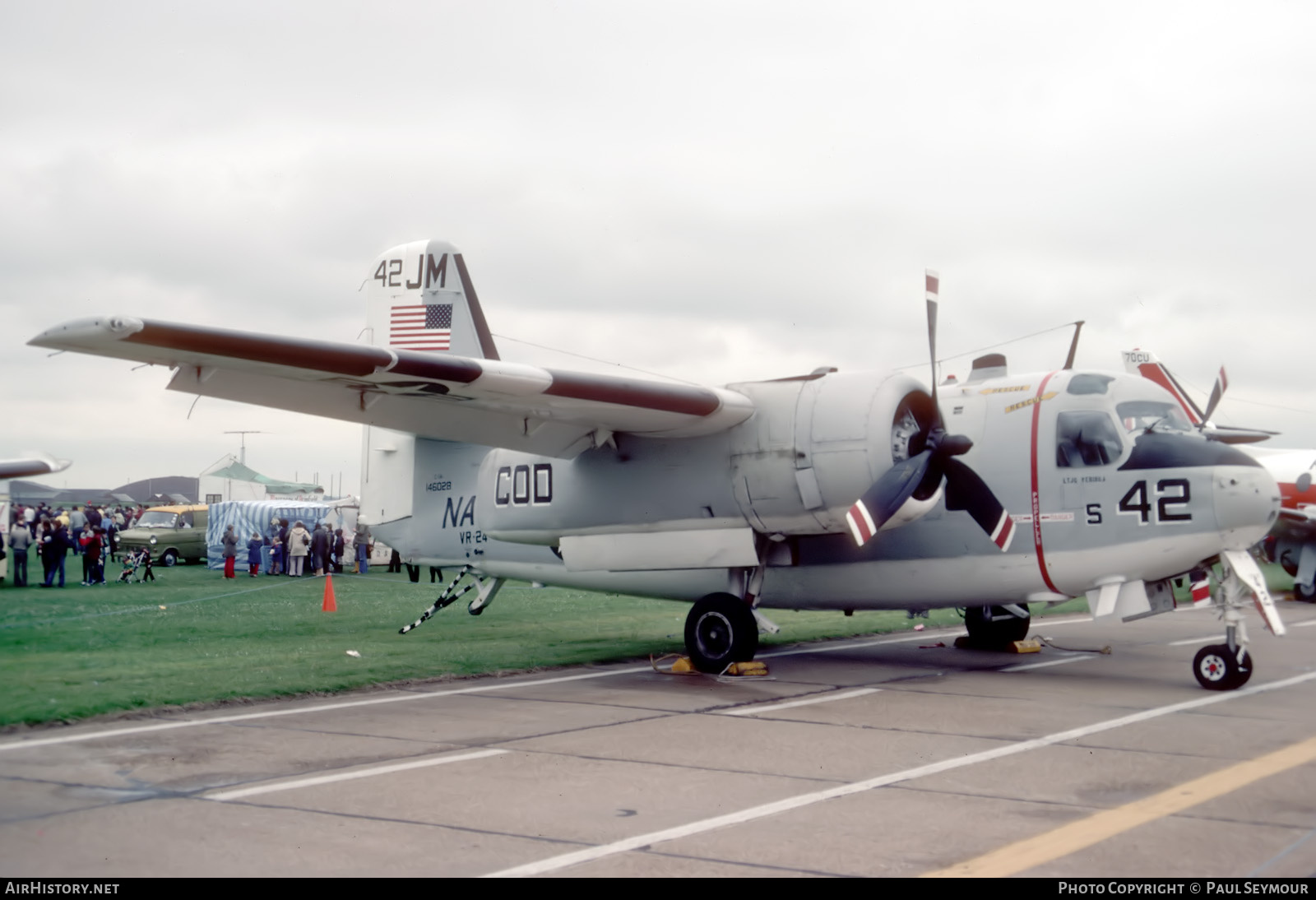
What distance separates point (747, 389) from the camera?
1311cm

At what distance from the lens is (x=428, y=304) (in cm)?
1698

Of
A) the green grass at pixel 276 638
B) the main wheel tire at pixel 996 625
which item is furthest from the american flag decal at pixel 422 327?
the main wheel tire at pixel 996 625

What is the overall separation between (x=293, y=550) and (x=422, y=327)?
64.5ft

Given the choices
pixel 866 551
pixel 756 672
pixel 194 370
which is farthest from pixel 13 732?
pixel 866 551

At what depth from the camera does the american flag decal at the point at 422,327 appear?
55.5ft

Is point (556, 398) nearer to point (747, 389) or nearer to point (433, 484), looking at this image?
point (747, 389)

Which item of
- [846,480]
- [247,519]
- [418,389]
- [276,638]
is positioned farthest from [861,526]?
[247,519]

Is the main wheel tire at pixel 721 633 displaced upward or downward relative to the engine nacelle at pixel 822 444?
downward

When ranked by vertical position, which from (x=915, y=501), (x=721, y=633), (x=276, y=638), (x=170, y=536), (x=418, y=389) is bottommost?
(x=276, y=638)

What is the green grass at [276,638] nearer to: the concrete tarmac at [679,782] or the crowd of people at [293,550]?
the concrete tarmac at [679,782]

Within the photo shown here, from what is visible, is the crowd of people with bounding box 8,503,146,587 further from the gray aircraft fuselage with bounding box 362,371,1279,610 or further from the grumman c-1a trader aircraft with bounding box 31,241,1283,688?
the gray aircraft fuselage with bounding box 362,371,1279,610

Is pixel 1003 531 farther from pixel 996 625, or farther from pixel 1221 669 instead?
pixel 996 625

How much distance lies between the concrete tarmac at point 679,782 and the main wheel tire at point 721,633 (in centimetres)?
68

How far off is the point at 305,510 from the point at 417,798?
33.2 metres
